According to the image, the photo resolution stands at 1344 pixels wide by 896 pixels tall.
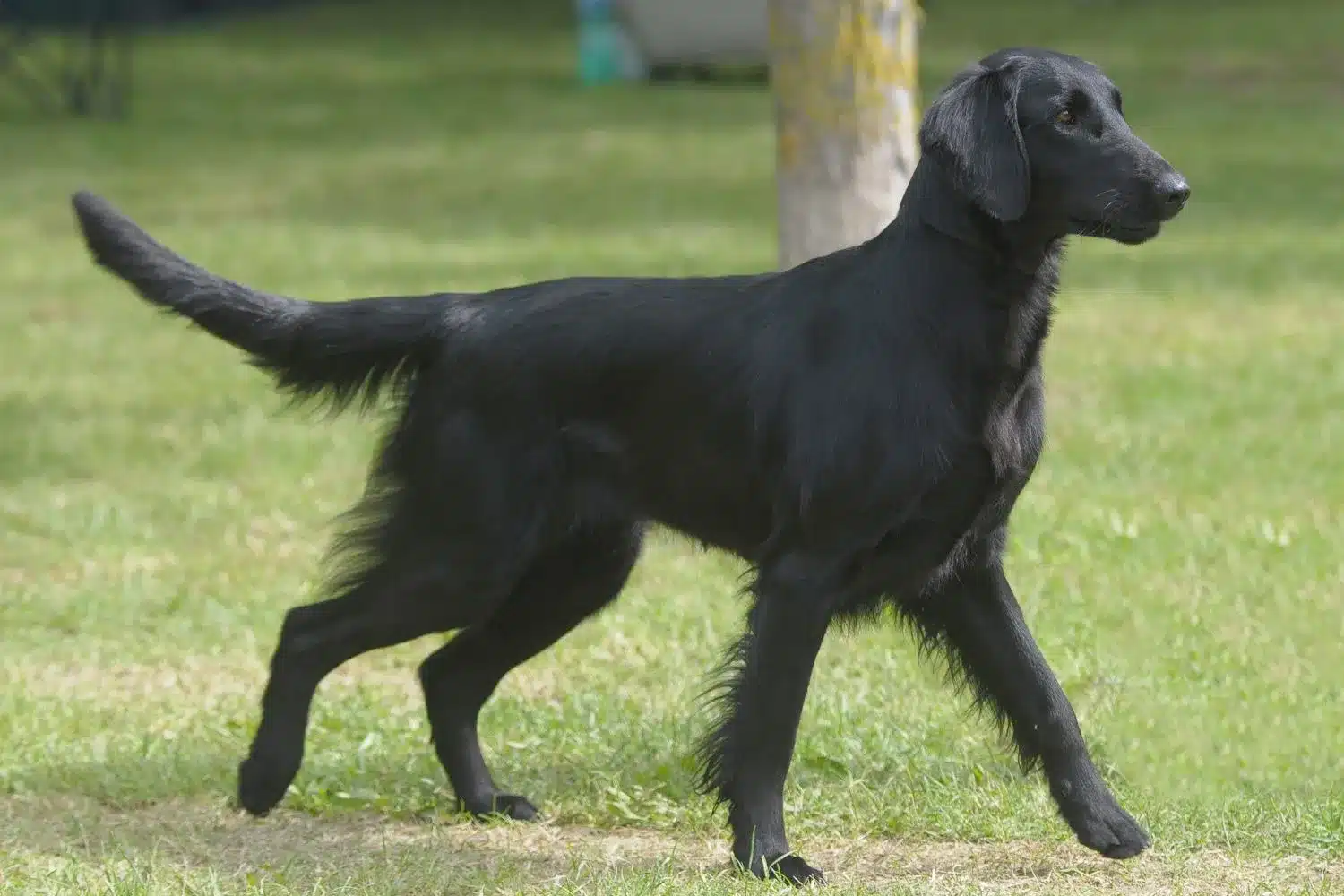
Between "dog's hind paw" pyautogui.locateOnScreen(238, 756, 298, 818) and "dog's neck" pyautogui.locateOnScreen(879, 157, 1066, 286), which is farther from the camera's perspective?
"dog's hind paw" pyautogui.locateOnScreen(238, 756, 298, 818)

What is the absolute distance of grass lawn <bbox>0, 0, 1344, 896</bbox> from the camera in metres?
5.10

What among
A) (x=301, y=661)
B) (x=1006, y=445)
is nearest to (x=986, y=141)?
(x=1006, y=445)

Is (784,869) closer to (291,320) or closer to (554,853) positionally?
(554,853)

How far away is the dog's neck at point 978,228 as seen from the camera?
14.9 ft

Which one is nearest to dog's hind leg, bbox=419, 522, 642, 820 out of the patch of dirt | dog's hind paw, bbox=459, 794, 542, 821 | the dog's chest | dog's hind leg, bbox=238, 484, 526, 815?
dog's hind paw, bbox=459, 794, 542, 821

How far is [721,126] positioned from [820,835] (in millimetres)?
15168

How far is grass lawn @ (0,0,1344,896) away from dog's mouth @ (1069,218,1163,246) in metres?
1.42

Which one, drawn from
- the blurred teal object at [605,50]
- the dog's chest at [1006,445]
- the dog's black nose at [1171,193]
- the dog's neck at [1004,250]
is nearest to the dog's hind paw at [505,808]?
the dog's chest at [1006,445]

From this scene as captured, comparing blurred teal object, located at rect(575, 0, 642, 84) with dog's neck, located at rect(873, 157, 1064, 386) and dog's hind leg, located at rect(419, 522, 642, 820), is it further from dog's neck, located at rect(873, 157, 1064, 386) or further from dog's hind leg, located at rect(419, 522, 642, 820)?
dog's neck, located at rect(873, 157, 1064, 386)

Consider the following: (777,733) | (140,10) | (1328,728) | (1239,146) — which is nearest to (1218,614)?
(1328,728)

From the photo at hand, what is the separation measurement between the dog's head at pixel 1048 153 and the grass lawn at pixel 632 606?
1.47 meters

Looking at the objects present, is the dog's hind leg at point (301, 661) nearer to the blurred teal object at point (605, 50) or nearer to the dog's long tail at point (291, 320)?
the dog's long tail at point (291, 320)

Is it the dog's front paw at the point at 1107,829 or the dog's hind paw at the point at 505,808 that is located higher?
the dog's front paw at the point at 1107,829

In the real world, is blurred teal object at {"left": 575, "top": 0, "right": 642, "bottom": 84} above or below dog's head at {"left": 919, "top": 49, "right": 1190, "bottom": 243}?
below
